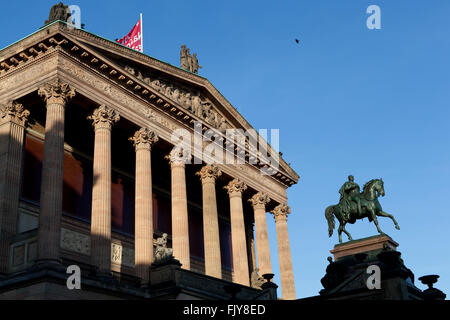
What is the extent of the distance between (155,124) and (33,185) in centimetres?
784

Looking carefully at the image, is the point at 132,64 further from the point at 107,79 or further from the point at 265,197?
the point at 265,197

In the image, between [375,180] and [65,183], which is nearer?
[375,180]

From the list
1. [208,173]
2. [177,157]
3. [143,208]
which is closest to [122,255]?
[143,208]

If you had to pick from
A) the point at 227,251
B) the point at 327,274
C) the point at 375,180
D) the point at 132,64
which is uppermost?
the point at 132,64

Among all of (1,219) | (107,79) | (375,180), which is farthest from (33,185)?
(375,180)

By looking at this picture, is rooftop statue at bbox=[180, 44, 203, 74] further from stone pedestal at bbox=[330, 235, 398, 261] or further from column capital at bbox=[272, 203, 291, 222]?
stone pedestal at bbox=[330, 235, 398, 261]

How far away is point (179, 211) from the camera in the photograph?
33500mm

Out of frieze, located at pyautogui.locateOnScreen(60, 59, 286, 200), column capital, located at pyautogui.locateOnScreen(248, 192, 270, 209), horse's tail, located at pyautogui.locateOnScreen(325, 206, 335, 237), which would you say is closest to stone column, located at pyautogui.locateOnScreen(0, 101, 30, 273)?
frieze, located at pyautogui.locateOnScreen(60, 59, 286, 200)

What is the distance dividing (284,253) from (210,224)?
1101 centimetres

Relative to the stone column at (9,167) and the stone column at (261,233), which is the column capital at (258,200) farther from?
the stone column at (9,167)

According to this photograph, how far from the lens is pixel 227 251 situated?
148 feet

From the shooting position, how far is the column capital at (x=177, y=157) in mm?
34875

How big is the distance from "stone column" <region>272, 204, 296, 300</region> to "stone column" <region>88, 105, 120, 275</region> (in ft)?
65.1

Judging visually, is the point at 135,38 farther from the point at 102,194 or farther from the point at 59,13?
the point at 102,194
